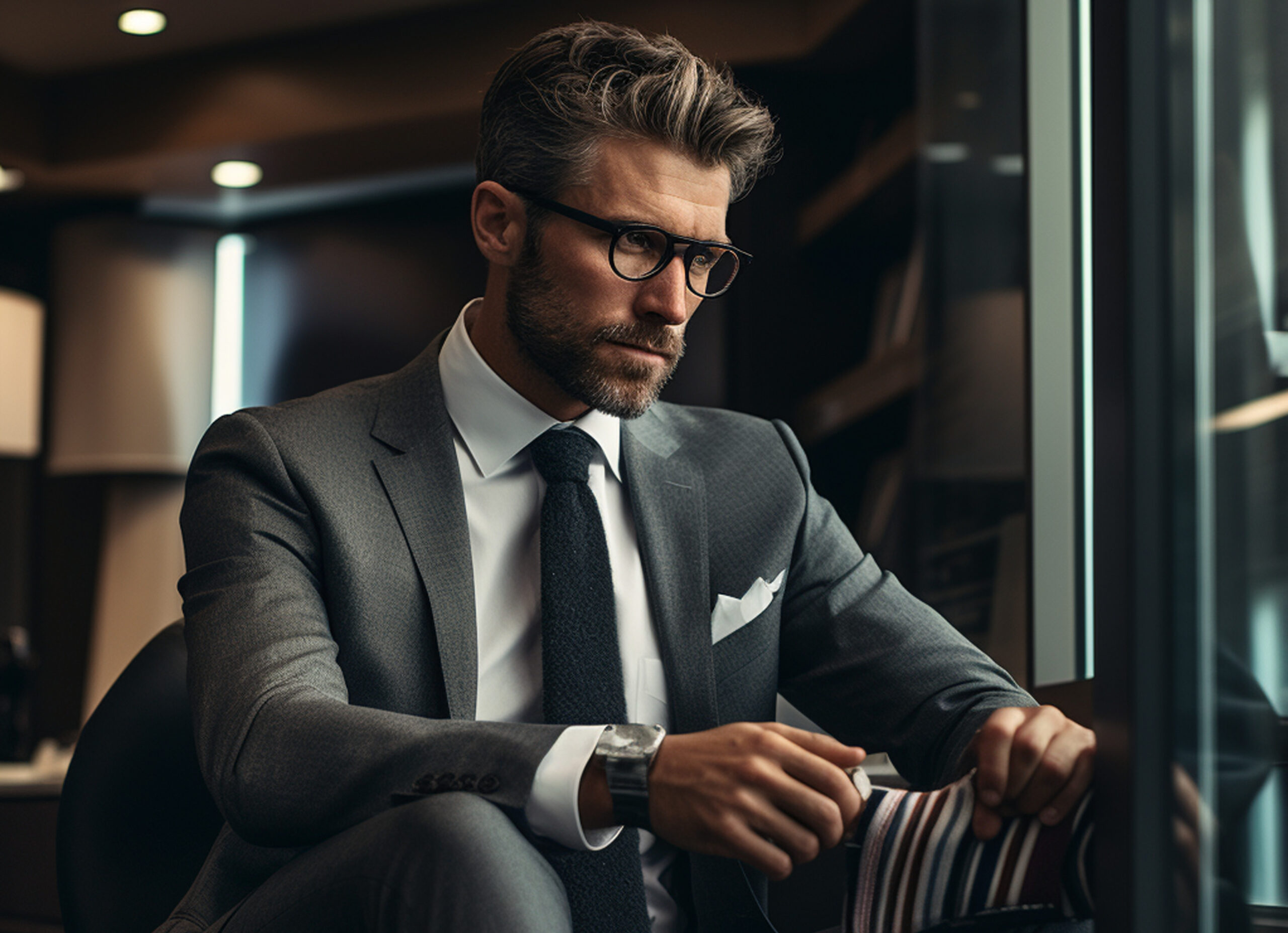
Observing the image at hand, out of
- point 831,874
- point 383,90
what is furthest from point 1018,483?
point 383,90

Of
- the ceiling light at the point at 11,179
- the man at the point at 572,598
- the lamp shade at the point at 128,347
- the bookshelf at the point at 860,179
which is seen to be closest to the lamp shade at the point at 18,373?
the lamp shade at the point at 128,347

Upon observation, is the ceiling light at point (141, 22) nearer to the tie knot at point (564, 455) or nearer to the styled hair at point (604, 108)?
the styled hair at point (604, 108)

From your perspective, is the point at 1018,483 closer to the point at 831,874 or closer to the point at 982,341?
the point at 982,341

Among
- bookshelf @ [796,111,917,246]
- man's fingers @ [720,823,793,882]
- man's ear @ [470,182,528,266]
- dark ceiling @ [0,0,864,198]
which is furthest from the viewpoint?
dark ceiling @ [0,0,864,198]

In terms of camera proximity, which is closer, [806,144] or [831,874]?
[831,874]

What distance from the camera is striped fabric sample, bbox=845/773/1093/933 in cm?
87

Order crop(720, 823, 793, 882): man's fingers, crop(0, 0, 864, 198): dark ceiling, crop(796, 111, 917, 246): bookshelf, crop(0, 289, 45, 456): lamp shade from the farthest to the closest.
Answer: crop(0, 0, 864, 198): dark ceiling, crop(0, 289, 45, 456): lamp shade, crop(796, 111, 917, 246): bookshelf, crop(720, 823, 793, 882): man's fingers

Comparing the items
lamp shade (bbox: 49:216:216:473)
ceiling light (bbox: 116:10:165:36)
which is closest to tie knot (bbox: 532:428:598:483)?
ceiling light (bbox: 116:10:165:36)

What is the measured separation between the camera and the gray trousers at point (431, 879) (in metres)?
0.78

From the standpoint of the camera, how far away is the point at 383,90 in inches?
155

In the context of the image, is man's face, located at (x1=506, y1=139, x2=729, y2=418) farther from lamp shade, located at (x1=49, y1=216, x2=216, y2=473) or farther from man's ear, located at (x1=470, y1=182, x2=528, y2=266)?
lamp shade, located at (x1=49, y1=216, x2=216, y2=473)

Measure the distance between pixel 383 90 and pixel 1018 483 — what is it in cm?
249

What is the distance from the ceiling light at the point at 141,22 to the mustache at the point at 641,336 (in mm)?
3091

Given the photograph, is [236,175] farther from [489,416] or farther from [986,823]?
[986,823]
